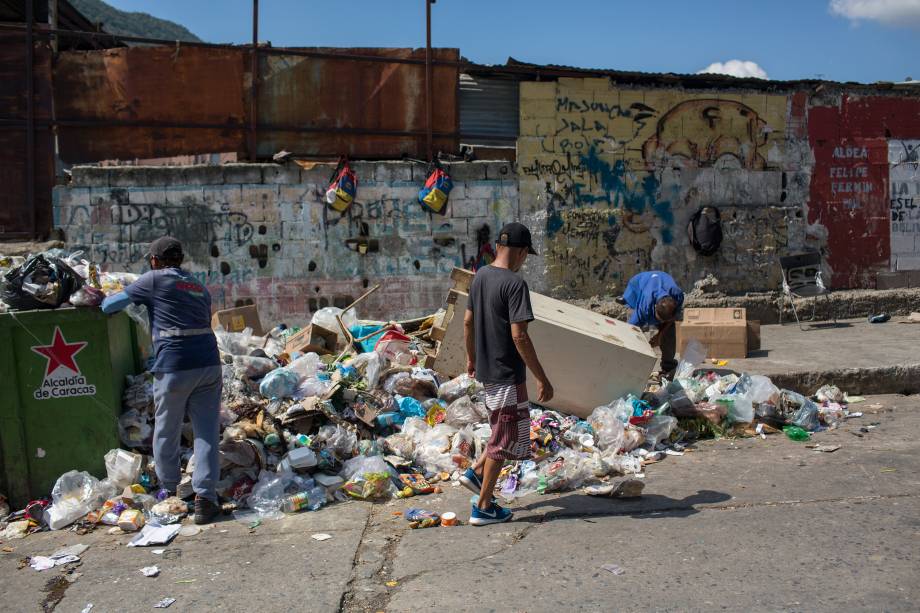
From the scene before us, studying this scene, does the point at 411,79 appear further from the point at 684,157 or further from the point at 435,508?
the point at 435,508

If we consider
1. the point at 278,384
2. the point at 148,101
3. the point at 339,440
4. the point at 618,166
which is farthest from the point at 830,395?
the point at 148,101

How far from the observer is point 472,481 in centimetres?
445

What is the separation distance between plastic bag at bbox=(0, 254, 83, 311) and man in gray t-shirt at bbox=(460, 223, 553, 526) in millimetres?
2506

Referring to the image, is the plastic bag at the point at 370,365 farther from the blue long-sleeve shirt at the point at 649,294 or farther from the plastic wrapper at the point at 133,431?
the blue long-sleeve shirt at the point at 649,294

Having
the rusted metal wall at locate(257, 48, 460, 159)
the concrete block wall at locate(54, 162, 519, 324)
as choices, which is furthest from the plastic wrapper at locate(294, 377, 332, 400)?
the rusted metal wall at locate(257, 48, 460, 159)

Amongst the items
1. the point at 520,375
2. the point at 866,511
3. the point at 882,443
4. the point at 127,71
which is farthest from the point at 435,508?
the point at 127,71

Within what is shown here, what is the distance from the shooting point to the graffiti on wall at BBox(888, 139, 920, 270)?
11.7 meters

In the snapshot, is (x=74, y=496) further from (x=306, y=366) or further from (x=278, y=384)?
(x=306, y=366)

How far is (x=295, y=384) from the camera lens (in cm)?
575

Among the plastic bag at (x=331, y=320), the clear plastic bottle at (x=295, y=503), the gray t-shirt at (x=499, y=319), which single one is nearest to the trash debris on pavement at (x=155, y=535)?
the clear plastic bottle at (x=295, y=503)

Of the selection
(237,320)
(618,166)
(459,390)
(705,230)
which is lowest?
(459,390)

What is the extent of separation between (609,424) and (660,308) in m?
1.64

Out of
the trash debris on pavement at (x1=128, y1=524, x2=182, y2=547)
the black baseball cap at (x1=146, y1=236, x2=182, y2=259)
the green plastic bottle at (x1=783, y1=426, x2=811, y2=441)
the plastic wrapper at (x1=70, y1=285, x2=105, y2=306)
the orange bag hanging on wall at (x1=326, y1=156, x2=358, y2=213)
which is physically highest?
the orange bag hanging on wall at (x1=326, y1=156, x2=358, y2=213)

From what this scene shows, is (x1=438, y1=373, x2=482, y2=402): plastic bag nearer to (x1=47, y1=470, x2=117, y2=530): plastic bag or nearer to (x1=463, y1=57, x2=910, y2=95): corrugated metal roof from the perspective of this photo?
(x1=47, y1=470, x2=117, y2=530): plastic bag
